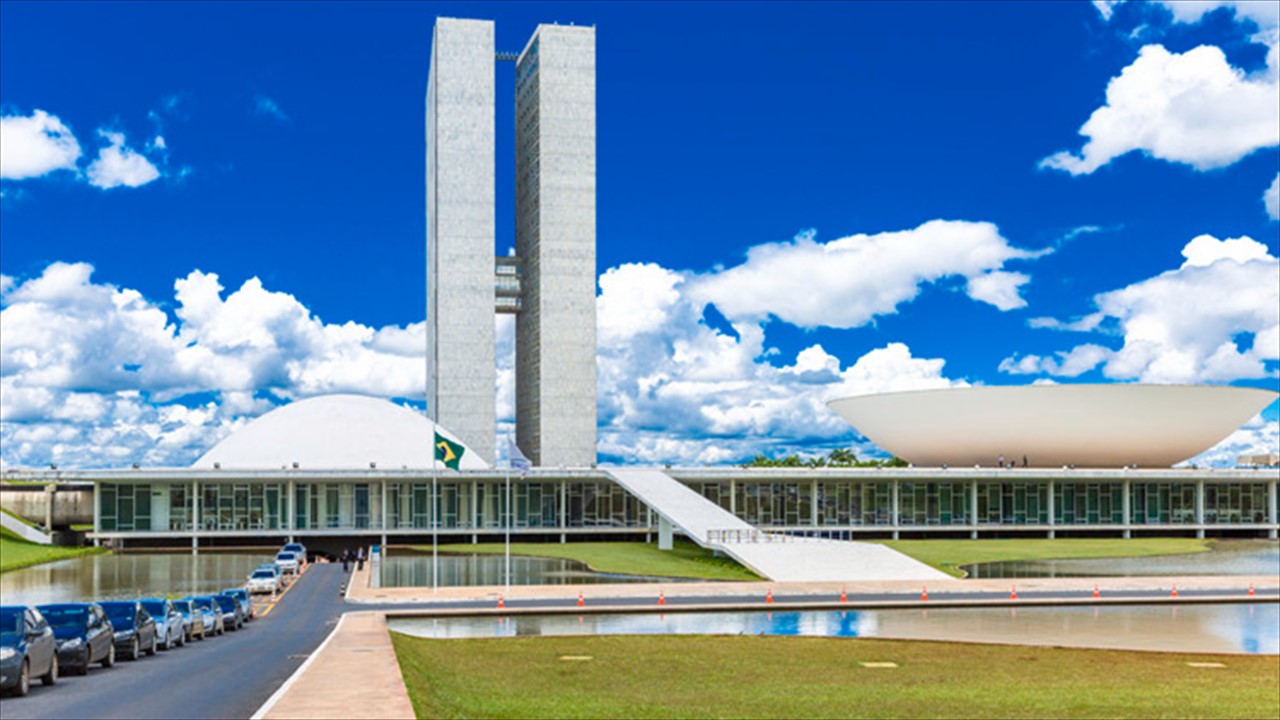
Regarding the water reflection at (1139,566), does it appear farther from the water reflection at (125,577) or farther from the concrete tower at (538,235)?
the concrete tower at (538,235)

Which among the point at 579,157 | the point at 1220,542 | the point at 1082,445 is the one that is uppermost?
the point at 579,157

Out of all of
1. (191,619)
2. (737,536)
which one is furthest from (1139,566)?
(191,619)

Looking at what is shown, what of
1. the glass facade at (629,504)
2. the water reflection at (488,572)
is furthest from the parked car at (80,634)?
the glass facade at (629,504)

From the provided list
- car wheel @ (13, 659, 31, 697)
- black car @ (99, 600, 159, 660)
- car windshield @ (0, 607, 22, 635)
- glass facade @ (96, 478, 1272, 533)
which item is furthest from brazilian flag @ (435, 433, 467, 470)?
car wheel @ (13, 659, 31, 697)

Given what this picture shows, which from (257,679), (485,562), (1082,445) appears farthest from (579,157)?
(257,679)

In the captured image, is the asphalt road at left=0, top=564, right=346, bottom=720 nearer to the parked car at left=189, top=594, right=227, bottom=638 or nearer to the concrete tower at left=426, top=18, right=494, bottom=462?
the parked car at left=189, top=594, right=227, bottom=638

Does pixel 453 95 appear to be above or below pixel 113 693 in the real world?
above

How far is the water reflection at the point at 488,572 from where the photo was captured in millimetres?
50719

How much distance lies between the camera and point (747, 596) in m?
43.7

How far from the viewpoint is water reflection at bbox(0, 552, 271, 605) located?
46344mm

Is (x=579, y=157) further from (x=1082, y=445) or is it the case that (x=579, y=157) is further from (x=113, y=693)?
(x=113, y=693)

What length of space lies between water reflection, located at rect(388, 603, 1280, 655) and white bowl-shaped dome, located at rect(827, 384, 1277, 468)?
5000 centimetres

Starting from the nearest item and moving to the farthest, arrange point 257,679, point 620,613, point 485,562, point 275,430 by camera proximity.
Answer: point 257,679
point 620,613
point 485,562
point 275,430

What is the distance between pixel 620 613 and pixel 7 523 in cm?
5866
